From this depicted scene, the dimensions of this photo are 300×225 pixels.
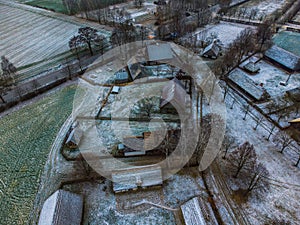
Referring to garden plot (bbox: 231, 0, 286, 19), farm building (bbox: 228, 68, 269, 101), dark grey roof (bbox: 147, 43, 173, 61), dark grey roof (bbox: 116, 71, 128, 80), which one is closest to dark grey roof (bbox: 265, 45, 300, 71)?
farm building (bbox: 228, 68, 269, 101)

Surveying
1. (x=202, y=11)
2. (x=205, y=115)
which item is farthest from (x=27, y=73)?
(x=202, y=11)

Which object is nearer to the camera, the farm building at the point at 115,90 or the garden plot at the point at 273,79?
the farm building at the point at 115,90

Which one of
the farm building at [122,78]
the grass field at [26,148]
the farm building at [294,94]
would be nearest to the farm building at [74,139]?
the grass field at [26,148]

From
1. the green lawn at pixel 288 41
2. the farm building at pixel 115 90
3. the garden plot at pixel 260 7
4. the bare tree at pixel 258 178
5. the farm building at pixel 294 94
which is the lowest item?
the bare tree at pixel 258 178

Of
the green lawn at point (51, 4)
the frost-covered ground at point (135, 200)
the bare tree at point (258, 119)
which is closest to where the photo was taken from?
the frost-covered ground at point (135, 200)

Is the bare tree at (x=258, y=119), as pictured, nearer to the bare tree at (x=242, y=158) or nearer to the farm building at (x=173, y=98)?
the bare tree at (x=242, y=158)

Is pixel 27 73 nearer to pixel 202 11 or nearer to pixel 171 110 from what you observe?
pixel 171 110

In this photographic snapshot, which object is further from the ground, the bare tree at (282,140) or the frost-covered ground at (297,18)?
the frost-covered ground at (297,18)
